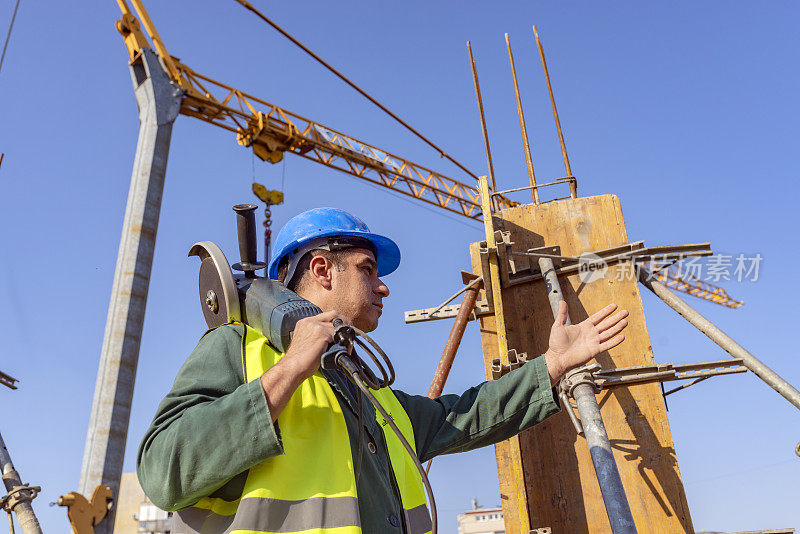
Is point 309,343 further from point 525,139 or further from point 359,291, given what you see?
point 525,139

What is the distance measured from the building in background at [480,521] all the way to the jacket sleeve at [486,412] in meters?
70.3

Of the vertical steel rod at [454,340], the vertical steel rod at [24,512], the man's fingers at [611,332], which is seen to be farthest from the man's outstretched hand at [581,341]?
the vertical steel rod at [24,512]

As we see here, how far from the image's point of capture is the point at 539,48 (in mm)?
8477

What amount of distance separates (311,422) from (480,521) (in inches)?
2962

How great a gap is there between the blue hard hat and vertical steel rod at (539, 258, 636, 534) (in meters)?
1.89

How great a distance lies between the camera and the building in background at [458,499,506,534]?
7012 centimetres

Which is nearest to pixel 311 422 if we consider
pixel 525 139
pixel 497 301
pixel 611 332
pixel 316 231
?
pixel 316 231

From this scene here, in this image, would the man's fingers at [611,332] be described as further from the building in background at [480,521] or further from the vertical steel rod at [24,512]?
the building in background at [480,521]

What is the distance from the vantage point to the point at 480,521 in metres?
72.6

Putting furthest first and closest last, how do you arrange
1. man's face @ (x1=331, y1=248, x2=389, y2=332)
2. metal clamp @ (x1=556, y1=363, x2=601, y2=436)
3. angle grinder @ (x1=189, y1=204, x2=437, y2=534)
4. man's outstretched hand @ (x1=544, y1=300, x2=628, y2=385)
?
metal clamp @ (x1=556, y1=363, x2=601, y2=436), man's outstretched hand @ (x1=544, y1=300, x2=628, y2=385), man's face @ (x1=331, y1=248, x2=389, y2=332), angle grinder @ (x1=189, y1=204, x2=437, y2=534)

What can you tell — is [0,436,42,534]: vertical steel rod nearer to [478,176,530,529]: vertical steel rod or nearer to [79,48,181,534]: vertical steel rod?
[79,48,181,534]: vertical steel rod

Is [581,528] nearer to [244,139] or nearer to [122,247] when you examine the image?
[122,247]

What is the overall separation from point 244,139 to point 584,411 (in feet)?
82.0

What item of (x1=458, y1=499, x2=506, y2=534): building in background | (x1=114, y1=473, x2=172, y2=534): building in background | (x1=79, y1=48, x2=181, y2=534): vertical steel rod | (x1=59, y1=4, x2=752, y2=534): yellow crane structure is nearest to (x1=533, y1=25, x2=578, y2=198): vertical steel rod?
(x1=59, y1=4, x2=752, y2=534): yellow crane structure
